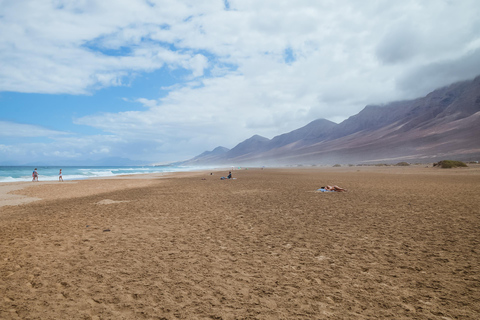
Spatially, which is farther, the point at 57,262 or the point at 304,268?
the point at 57,262

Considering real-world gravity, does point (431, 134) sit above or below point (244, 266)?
above

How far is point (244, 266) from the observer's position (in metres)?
5.71

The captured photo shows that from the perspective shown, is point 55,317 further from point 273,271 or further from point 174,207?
point 174,207

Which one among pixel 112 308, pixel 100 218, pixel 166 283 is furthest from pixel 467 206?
pixel 100 218

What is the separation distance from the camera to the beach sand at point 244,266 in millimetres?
4090

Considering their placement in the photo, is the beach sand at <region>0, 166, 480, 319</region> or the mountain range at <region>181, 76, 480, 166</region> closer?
the beach sand at <region>0, 166, 480, 319</region>

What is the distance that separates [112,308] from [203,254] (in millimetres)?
2596

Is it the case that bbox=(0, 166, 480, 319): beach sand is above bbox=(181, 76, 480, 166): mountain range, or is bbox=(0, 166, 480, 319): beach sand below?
below

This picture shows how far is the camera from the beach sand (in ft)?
13.4

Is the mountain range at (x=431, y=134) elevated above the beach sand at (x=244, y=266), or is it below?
above

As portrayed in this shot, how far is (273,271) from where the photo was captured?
541cm

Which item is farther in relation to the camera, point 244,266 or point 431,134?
point 431,134

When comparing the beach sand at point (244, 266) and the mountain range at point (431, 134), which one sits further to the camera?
the mountain range at point (431, 134)

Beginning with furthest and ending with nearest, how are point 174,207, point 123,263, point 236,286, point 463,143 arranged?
1. point 463,143
2. point 174,207
3. point 123,263
4. point 236,286
